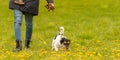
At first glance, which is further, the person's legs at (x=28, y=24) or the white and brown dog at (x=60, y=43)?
the person's legs at (x=28, y=24)

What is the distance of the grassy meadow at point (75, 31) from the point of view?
8.46m

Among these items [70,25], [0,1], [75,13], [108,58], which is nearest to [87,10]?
[75,13]

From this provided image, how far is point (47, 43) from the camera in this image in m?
11.7

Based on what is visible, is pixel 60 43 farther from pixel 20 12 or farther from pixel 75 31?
pixel 75 31

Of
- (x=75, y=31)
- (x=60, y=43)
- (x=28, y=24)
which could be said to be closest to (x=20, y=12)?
(x=28, y=24)

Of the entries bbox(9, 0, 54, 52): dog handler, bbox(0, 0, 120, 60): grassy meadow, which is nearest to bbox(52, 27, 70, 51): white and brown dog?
bbox(0, 0, 120, 60): grassy meadow

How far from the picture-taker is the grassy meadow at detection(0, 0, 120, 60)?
8.46 meters

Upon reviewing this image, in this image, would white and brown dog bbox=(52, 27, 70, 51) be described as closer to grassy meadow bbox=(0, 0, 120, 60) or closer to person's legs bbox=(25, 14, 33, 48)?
grassy meadow bbox=(0, 0, 120, 60)

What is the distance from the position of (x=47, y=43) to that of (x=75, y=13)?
8.28 m

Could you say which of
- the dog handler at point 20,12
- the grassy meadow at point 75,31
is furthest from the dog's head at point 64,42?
the dog handler at point 20,12

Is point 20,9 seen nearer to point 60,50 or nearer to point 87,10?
point 60,50

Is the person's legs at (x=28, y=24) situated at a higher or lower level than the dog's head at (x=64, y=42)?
higher

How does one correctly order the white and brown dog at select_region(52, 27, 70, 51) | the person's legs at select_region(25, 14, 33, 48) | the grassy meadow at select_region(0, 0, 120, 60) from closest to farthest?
Answer: 1. the grassy meadow at select_region(0, 0, 120, 60)
2. the white and brown dog at select_region(52, 27, 70, 51)
3. the person's legs at select_region(25, 14, 33, 48)

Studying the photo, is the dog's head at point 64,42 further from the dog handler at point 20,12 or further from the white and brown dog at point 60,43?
the dog handler at point 20,12
